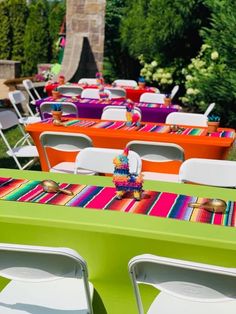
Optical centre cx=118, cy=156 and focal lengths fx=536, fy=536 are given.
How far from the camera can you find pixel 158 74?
418 inches

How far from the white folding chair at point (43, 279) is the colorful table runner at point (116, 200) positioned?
41cm

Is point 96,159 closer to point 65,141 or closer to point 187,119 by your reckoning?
point 65,141

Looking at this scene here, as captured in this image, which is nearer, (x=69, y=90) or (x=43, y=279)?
(x=43, y=279)

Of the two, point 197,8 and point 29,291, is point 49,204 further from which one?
point 197,8

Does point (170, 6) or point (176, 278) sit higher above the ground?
point (170, 6)

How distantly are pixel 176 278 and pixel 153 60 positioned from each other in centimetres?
927

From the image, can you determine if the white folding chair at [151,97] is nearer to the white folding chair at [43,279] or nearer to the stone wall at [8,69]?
the stone wall at [8,69]

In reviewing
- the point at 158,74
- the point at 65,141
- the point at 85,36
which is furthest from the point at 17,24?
the point at 65,141

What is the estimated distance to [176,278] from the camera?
79.4 inches

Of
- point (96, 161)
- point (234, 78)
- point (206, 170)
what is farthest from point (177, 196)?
point (234, 78)

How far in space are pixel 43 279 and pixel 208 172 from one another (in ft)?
5.65

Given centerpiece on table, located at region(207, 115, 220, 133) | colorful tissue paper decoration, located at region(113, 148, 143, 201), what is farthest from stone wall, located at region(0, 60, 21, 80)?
colorful tissue paper decoration, located at region(113, 148, 143, 201)

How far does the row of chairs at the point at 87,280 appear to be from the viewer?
6.48 ft

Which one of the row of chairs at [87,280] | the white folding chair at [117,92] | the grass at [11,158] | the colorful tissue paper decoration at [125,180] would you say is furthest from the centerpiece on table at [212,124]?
the white folding chair at [117,92]
